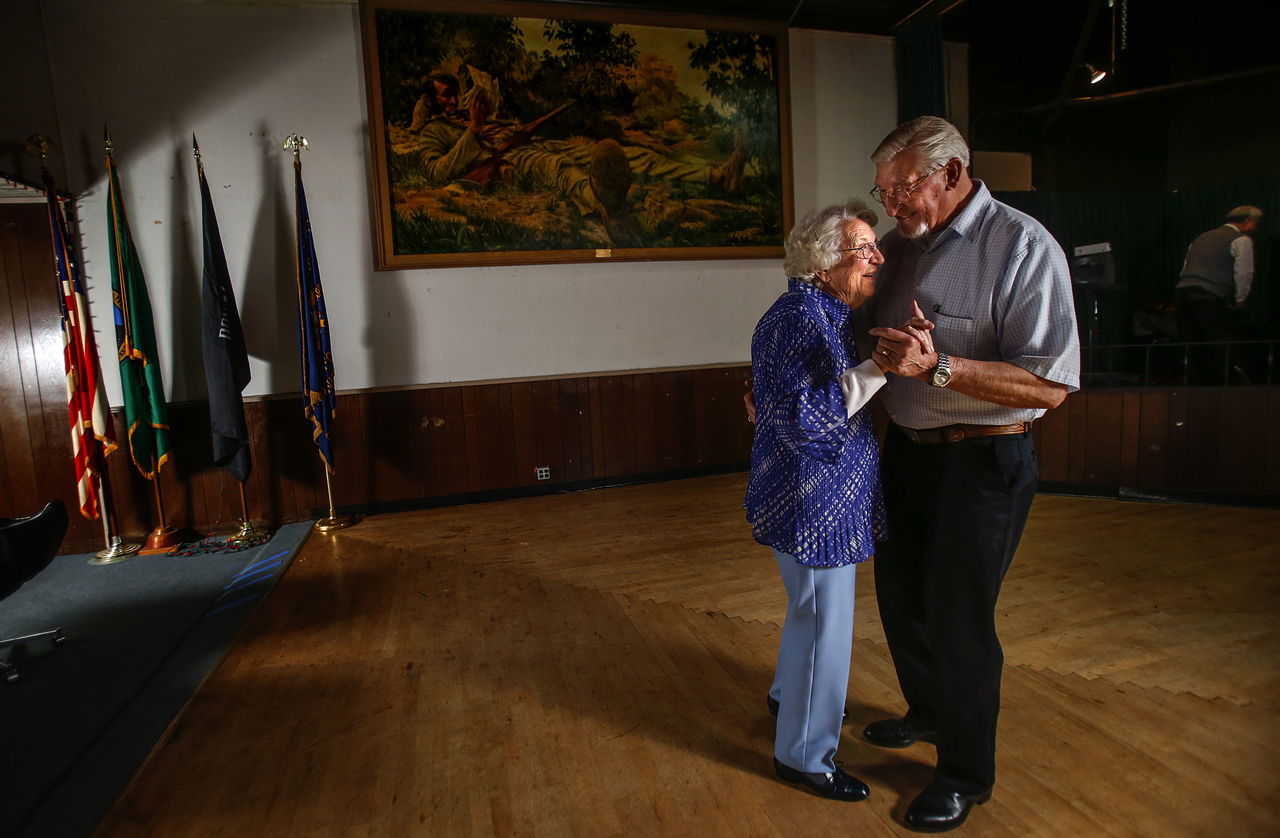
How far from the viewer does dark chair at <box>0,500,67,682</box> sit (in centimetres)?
227

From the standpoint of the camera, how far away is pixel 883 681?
2113mm

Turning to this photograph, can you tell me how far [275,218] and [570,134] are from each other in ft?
6.63

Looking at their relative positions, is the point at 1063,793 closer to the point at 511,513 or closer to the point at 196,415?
the point at 511,513

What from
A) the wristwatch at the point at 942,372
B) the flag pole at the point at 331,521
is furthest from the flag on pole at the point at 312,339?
the wristwatch at the point at 942,372

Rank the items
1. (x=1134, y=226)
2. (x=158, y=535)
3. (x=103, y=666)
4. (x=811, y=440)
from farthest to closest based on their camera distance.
Result: (x=1134, y=226)
(x=158, y=535)
(x=103, y=666)
(x=811, y=440)

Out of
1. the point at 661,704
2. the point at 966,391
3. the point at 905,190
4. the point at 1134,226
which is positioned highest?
the point at 1134,226

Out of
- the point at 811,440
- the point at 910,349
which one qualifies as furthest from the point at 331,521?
the point at 910,349

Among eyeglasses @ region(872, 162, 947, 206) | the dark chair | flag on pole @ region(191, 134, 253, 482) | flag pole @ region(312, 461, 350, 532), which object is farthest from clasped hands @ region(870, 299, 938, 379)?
flag on pole @ region(191, 134, 253, 482)

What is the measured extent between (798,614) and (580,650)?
1.13 m

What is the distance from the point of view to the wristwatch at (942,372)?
1.33 meters

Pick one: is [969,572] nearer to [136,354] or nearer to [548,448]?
[548,448]

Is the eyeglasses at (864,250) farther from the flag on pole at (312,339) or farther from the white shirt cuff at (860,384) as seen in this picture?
the flag on pole at (312,339)

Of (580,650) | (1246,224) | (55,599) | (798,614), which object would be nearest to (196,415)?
(55,599)

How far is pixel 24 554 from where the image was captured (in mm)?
2330
